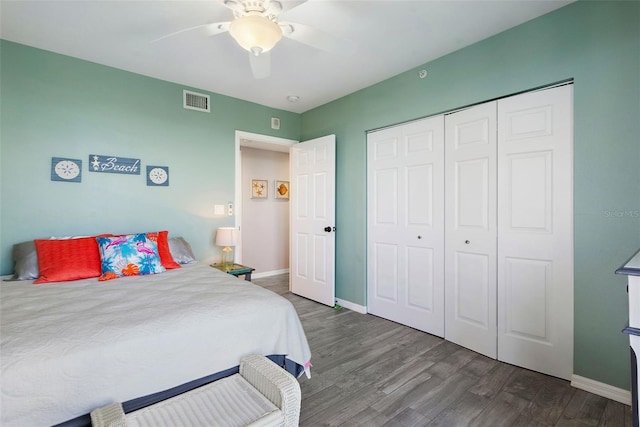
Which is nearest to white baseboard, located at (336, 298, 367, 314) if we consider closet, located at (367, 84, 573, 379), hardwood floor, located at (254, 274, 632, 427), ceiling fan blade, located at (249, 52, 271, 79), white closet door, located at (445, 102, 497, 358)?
closet, located at (367, 84, 573, 379)

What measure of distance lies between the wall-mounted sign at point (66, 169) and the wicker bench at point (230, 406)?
7.77ft

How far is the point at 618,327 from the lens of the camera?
1.91 metres

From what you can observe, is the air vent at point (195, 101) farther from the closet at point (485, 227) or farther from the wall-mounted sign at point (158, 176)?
the closet at point (485, 227)

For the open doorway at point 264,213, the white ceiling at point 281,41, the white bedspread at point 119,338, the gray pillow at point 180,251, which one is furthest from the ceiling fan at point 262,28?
the open doorway at point 264,213

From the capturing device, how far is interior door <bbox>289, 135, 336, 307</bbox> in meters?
3.79

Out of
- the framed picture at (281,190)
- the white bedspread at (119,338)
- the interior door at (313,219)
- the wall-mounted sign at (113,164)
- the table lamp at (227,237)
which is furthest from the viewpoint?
the framed picture at (281,190)

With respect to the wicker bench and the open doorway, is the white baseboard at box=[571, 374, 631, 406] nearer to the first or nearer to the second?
the wicker bench

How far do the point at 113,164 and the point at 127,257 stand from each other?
3.60 feet

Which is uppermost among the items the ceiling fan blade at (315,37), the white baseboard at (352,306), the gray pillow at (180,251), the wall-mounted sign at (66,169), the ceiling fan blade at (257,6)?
the ceiling fan blade at (257,6)

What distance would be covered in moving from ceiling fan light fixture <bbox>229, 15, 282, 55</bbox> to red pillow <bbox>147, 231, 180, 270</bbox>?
189 cm

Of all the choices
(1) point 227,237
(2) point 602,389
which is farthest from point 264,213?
(2) point 602,389

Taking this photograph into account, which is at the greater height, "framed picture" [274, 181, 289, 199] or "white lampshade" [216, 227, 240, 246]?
"framed picture" [274, 181, 289, 199]

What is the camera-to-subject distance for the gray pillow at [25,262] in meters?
2.27

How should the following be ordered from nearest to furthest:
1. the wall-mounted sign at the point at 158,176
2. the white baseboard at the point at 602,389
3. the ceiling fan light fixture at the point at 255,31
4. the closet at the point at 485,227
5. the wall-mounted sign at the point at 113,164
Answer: the ceiling fan light fixture at the point at 255,31, the white baseboard at the point at 602,389, the closet at the point at 485,227, the wall-mounted sign at the point at 113,164, the wall-mounted sign at the point at 158,176
